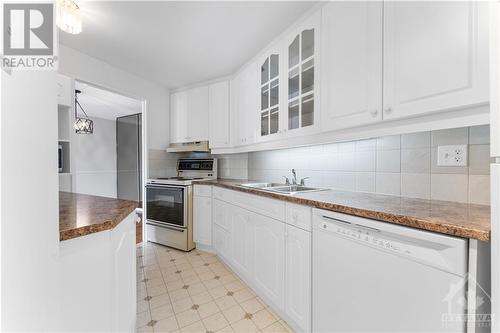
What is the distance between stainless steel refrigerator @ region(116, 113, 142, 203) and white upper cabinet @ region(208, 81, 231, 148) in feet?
7.67

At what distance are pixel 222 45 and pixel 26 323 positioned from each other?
7.34 feet

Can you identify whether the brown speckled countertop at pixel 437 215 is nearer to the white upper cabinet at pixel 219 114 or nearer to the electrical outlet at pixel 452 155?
the electrical outlet at pixel 452 155

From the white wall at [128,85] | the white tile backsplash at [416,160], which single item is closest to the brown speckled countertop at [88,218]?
the white tile backsplash at [416,160]

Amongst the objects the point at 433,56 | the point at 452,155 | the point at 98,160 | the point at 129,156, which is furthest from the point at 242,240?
the point at 98,160

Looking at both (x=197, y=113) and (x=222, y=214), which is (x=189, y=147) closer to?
(x=197, y=113)

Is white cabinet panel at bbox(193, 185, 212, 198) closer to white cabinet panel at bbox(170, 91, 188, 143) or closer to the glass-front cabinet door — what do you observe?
white cabinet panel at bbox(170, 91, 188, 143)

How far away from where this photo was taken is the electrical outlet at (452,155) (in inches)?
43.4

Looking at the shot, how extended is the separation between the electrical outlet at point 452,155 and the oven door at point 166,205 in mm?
2375

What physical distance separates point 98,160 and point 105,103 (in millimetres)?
1680

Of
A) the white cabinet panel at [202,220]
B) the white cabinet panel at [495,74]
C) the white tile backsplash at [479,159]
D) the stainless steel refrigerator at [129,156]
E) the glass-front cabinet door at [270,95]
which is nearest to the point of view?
the white cabinet panel at [495,74]

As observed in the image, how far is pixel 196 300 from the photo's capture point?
5.61ft

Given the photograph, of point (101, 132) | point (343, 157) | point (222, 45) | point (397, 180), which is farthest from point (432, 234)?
point (101, 132)

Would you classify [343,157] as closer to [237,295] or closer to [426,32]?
[426,32]

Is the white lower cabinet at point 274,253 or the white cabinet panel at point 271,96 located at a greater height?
the white cabinet panel at point 271,96
